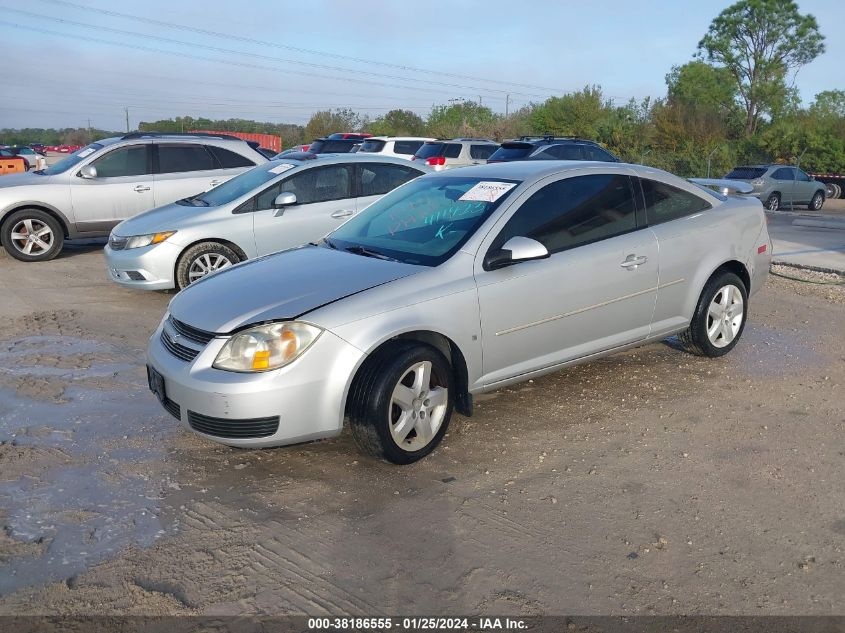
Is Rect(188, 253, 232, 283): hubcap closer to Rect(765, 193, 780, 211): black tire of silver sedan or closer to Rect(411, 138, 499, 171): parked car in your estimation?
Rect(411, 138, 499, 171): parked car

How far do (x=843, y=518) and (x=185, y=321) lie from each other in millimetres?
3488

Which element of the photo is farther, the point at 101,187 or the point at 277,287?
the point at 101,187

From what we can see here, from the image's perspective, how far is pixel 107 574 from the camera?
3279 mm

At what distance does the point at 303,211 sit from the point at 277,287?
4.12 m

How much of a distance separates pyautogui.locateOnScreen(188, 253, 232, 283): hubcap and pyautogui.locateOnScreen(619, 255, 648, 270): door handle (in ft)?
14.7

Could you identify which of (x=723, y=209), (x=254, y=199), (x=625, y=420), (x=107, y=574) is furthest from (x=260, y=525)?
(x=254, y=199)

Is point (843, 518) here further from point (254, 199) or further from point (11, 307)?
point (11, 307)

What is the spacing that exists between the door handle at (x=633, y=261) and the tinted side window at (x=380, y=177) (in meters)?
4.02

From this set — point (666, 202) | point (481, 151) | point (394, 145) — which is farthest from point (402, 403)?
point (394, 145)

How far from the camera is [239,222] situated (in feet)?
27.0

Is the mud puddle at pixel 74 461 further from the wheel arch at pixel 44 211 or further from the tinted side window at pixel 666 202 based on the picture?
the wheel arch at pixel 44 211

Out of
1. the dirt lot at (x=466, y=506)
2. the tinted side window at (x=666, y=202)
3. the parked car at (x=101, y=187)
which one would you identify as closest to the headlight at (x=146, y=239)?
the dirt lot at (x=466, y=506)

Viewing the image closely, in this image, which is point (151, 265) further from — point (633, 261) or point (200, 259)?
point (633, 261)

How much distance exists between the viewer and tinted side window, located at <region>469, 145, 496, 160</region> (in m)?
19.5
